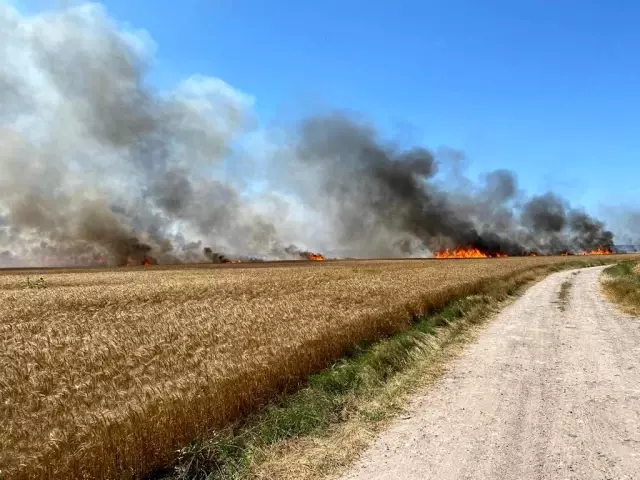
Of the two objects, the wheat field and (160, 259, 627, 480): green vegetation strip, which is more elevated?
the wheat field

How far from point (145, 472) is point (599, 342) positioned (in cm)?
1409

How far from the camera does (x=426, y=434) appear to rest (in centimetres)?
762

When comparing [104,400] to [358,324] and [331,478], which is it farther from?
[358,324]

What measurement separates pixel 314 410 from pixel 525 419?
376cm

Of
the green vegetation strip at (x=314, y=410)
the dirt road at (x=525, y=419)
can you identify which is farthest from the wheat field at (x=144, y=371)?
the dirt road at (x=525, y=419)

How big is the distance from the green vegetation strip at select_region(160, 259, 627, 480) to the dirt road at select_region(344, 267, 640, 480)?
116 centimetres

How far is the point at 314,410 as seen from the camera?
850cm

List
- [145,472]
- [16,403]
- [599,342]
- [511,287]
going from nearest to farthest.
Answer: [145,472] < [16,403] < [599,342] < [511,287]

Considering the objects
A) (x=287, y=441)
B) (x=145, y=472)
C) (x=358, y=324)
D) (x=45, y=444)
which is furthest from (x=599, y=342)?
(x=45, y=444)

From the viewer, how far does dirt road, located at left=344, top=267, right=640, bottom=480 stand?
→ 20.9 feet

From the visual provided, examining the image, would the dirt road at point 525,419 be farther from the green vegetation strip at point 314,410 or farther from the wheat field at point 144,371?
the wheat field at point 144,371

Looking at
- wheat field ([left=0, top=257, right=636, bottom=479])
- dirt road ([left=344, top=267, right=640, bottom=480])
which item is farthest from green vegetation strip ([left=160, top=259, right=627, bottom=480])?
dirt road ([left=344, top=267, right=640, bottom=480])

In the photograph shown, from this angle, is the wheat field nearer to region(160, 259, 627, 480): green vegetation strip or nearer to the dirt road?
region(160, 259, 627, 480): green vegetation strip

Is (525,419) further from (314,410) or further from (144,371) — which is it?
(144,371)
